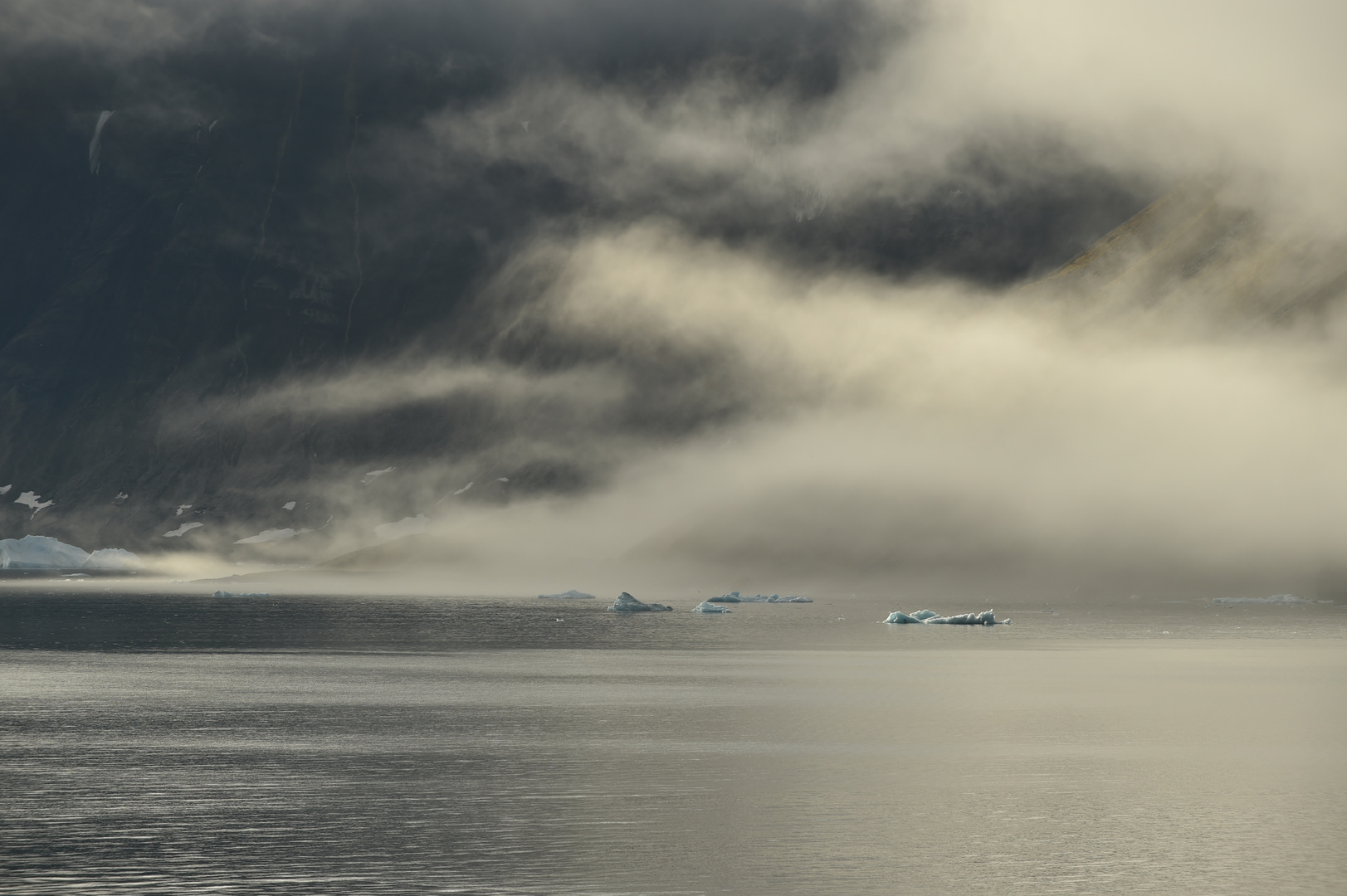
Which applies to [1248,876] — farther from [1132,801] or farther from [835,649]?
[835,649]

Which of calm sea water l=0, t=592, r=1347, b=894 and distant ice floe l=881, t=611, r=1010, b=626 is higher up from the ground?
distant ice floe l=881, t=611, r=1010, b=626

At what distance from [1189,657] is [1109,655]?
231 inches

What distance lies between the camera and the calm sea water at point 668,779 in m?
36.7

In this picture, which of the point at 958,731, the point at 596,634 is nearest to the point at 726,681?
the point at 958,731

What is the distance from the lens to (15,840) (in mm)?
39250

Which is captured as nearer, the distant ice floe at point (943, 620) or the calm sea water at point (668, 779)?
the calm sea water at point (668, 779)

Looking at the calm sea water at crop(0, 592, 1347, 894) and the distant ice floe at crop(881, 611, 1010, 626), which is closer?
the calm sea water at crop(0, 592, 1347, 894)

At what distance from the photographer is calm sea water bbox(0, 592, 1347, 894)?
36688mm

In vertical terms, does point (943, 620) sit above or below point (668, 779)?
above

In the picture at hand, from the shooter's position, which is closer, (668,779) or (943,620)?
(668,779)

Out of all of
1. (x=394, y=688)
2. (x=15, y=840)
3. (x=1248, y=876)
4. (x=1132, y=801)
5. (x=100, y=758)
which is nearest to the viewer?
(x=1248, y=876)

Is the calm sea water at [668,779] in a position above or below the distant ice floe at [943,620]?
below

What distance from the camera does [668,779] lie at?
50156 mm

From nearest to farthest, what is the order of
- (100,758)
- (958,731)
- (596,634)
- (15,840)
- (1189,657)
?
(15,840), (100,758), (958,731), (1189,657), (596,634)
